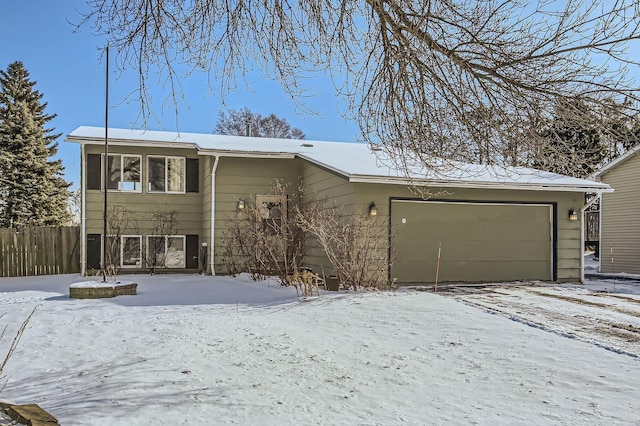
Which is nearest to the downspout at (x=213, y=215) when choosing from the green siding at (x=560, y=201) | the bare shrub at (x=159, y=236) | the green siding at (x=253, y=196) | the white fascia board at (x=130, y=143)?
the green siding at (x=253, y=196)

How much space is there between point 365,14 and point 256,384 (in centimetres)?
372

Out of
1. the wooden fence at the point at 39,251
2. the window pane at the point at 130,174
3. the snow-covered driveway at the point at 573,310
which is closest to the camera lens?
the snow-covered driveway at the point at 573,310

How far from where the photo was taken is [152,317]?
24.6 ft

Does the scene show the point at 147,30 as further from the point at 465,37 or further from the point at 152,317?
the point at 152,317

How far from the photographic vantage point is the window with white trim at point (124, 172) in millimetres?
14266

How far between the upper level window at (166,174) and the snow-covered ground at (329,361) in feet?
19.6

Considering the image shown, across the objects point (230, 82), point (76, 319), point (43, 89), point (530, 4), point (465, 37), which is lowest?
point (76, 319)

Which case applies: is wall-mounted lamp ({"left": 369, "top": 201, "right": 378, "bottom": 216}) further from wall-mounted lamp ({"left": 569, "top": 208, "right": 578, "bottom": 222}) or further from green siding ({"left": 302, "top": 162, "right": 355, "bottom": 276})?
wall-mounted lamp ({"left": 569, "top": 208, "right": 578, "bottom": 222})

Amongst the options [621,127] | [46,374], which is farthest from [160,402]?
[621,127]

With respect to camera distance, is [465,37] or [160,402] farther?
[465,37]

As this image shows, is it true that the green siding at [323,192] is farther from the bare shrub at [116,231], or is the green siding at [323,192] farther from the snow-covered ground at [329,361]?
the bare shrub at [116,231]

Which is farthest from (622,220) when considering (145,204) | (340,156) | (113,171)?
(113,171)

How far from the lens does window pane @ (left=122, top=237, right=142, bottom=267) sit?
14.4 meters

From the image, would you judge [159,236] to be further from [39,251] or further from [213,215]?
[39,251]
